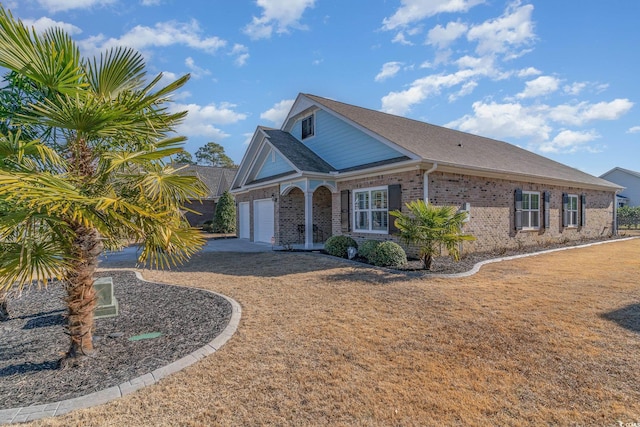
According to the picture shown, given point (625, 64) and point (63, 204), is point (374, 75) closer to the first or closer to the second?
point (625, 64)

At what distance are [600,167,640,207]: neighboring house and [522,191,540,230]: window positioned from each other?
30.2m

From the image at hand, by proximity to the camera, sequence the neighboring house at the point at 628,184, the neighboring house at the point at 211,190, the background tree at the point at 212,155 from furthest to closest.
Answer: the background tree at the point at 212,155 → the neighboring house at the point at 628,184 → the neighboring house at the point at 211,190

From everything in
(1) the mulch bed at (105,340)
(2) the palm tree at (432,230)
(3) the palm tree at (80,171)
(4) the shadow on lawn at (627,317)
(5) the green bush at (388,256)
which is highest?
(3) the palm tree at (80,171)

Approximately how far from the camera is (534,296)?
6336mm

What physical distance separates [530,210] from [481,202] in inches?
149

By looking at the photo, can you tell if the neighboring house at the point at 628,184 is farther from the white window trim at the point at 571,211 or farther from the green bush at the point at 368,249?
the green bush at the point at 368,249

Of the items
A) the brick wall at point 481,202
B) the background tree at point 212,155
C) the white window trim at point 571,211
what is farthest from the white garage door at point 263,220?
the background tree at point 212,155

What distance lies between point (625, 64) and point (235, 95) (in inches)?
510

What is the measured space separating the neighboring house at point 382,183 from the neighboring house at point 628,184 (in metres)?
26.2

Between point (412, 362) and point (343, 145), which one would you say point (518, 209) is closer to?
point (343, 145)

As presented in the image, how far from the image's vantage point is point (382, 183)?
11570mm

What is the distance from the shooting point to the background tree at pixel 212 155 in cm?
5803

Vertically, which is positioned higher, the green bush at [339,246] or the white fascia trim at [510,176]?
the white fascia trim at [510,176]

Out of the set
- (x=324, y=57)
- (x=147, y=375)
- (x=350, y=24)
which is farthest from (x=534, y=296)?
(x=324, y=57)
